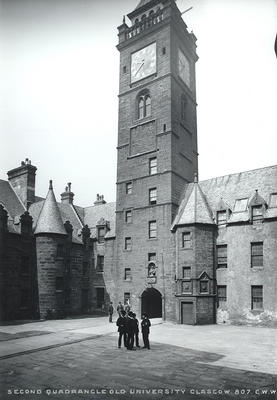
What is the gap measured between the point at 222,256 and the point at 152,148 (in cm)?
1236

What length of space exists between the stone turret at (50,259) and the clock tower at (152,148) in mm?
5667

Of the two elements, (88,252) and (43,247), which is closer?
(43,247)

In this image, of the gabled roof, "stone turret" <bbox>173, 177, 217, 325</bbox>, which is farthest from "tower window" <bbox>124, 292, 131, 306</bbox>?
the gabled roof

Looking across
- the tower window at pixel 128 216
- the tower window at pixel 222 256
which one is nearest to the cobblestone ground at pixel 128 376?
the tower window at pixel 222 256

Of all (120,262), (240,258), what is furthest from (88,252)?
(240,258)

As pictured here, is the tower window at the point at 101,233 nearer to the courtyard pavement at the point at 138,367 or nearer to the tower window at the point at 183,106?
the tower window at the point at 183,106

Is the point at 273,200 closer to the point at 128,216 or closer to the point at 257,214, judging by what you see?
the point at 257,214

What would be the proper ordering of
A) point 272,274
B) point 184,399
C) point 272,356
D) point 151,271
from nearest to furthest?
point 184,399, point 272,356, point 272,274, point 151,271

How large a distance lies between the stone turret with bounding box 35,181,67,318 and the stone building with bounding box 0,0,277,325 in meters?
0.09

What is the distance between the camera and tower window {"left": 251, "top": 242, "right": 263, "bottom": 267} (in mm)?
27938

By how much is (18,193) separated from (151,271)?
58.8ft

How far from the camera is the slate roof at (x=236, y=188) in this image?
97.9ft

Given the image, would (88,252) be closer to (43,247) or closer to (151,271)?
(43,247)

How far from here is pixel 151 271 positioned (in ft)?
105
